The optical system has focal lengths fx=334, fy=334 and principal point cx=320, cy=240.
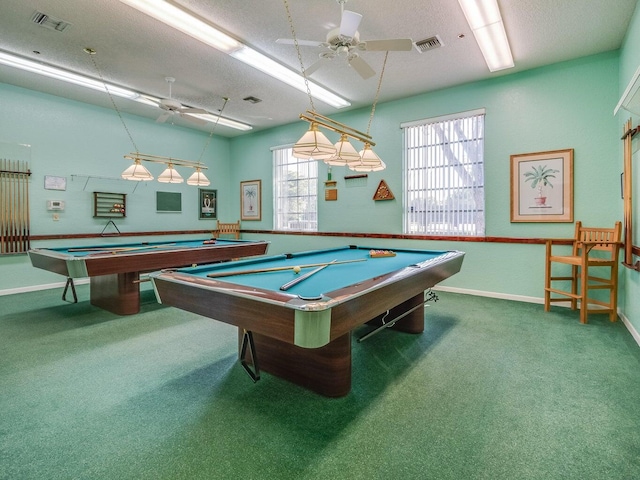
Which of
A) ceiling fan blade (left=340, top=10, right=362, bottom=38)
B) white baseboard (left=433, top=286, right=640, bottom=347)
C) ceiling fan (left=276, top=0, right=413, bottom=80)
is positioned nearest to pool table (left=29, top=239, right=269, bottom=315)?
ceiling fan (left=276, top=0, right=413, bottom=80)

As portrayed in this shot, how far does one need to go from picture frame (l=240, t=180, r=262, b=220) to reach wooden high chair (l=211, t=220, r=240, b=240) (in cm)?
30

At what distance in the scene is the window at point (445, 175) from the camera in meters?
4.69

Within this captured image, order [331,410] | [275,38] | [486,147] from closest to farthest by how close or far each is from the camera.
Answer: [331,410]
[275,38]
[486,147]

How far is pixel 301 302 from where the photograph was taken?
4.89 feet

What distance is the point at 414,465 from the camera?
1.47m

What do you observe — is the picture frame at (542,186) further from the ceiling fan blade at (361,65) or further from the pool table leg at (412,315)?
the ceiling fan blade at (361,65)

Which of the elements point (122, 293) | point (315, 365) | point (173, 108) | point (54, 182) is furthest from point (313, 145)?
point (54, 182)

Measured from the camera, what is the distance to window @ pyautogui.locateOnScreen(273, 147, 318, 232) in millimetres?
6457

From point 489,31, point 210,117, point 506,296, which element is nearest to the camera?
point 489,31

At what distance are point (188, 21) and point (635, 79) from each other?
3.58m

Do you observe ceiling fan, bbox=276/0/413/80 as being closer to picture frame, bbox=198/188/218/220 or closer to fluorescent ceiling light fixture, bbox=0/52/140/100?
fluorescent ceiling light fixture, bbox=0/52/140/100

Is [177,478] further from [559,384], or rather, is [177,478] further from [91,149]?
[91,149]

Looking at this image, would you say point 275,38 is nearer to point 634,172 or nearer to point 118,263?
point 118,263

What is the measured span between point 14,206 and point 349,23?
5274 mm
